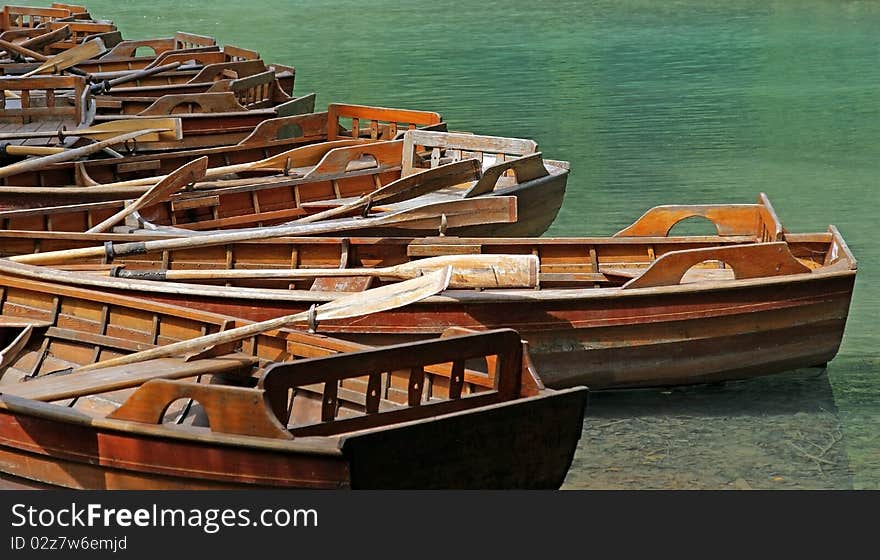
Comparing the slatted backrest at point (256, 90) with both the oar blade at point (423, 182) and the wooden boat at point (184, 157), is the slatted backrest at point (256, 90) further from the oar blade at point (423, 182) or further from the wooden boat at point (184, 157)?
the oar blade at point (423, 182)

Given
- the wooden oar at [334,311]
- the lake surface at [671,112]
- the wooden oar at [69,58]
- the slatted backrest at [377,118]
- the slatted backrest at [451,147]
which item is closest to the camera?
the wooden oar at [334,311]

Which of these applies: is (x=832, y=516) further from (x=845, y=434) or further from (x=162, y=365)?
(x=162, y=365)

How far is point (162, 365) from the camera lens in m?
7.20

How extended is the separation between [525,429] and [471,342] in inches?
19.1

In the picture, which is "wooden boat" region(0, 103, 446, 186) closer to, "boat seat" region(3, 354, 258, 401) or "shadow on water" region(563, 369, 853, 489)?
"boat seat" region(3, 354, 258, 401)

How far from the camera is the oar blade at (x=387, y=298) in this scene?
7471mm

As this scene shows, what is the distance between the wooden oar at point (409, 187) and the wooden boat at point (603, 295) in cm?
105

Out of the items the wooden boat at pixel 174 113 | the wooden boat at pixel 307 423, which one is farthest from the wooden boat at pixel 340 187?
the wooden boat at pixel 307 423

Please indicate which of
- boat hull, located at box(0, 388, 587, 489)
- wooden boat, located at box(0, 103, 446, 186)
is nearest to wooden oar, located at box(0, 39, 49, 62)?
wooden boat, located at box(0, 103, 446, 186)

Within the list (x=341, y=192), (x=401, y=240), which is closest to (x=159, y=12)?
(x=341, y=192)

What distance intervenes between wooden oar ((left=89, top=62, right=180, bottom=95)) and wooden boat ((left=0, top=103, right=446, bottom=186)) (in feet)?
9.08

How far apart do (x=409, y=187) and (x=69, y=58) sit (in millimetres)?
8237

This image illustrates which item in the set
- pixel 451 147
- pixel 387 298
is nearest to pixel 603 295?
pixel 387 298

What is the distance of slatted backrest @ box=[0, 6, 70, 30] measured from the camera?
23.5 meters
